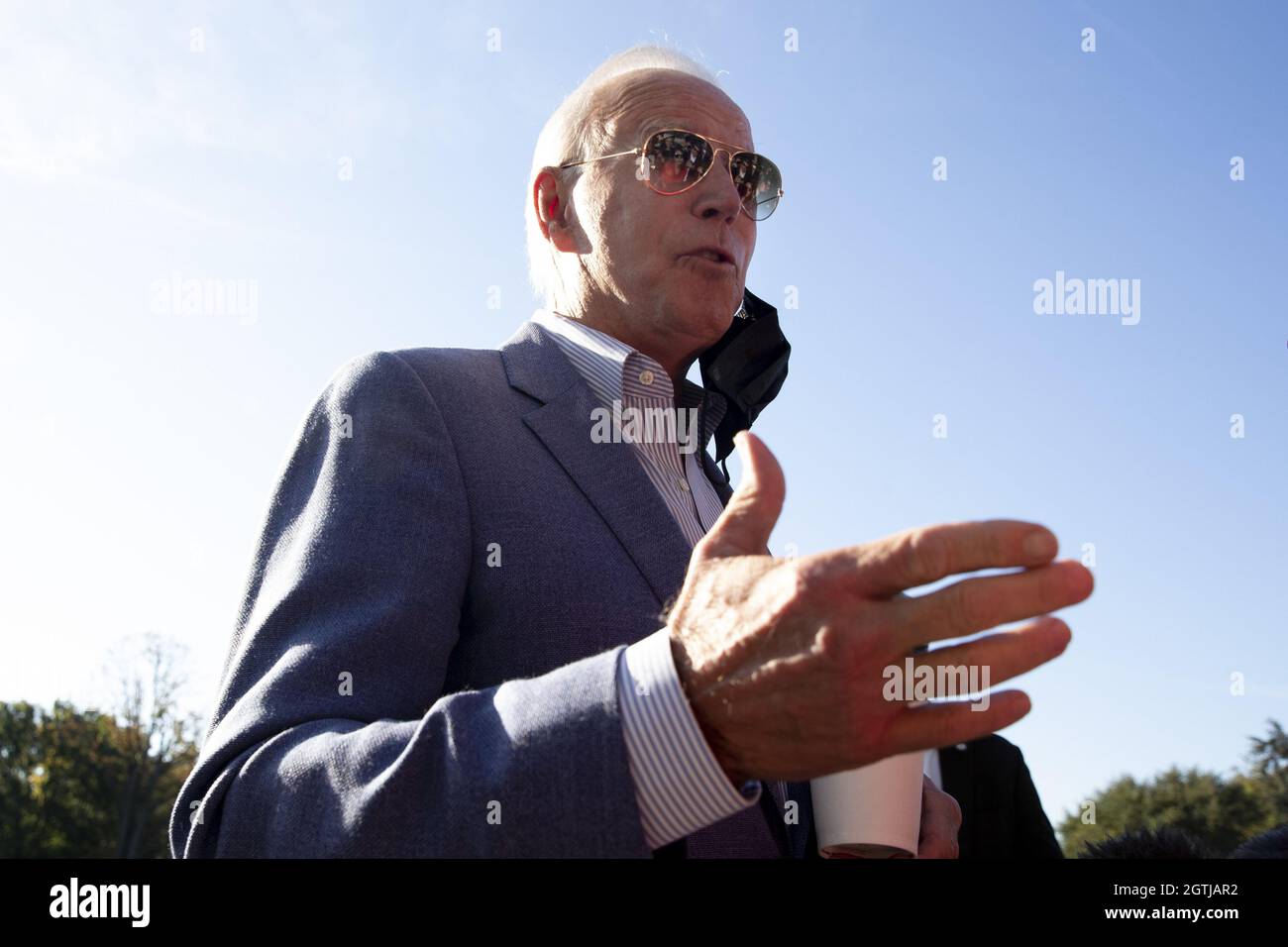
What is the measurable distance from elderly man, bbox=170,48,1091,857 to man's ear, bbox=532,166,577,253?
0.61 meters

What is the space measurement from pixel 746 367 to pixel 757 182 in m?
0.71

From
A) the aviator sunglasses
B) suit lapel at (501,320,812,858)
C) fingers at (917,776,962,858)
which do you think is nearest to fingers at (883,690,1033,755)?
suit lapel at (501,320,812,858)

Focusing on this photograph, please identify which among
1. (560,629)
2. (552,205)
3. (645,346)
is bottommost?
(560,629)

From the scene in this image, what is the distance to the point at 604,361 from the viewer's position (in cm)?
331

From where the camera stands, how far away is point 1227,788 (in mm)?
49219

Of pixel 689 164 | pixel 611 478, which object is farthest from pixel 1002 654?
pixel 689 164

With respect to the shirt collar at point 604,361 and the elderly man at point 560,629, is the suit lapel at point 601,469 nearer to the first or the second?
the elderly man at point 560,629

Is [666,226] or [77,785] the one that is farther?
[77,785]

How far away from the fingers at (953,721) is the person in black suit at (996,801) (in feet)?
11.6

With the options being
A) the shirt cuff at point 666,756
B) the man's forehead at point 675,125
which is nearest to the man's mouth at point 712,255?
the man's forehead at point 675,125

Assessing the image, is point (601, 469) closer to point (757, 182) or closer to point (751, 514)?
point (751, 514)

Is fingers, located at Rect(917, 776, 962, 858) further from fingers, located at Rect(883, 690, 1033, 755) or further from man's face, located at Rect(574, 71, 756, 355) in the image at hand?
man's face, located at Rect(574, 71, 756, 355)

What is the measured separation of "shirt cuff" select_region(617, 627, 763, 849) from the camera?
147 centimetres
